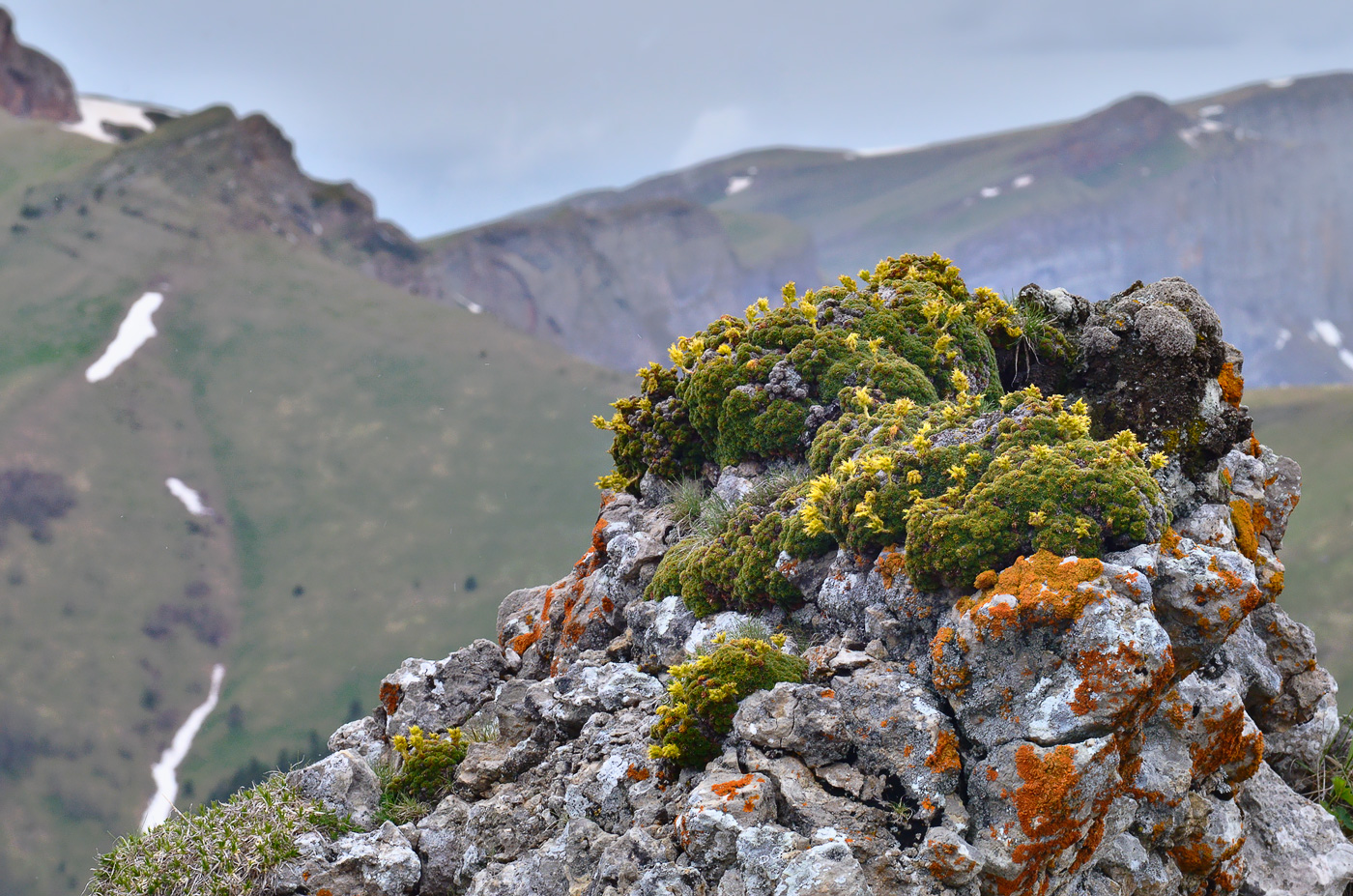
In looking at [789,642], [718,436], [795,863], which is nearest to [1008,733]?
[795,863]

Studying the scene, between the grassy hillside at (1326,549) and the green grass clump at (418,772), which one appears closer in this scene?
the green grass clump at (418,772)

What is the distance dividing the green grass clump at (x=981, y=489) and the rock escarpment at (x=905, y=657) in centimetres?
3

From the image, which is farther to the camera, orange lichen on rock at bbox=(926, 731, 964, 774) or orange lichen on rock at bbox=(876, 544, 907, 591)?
orange lichen on rock at bbox=(876, 544, 907, 591)

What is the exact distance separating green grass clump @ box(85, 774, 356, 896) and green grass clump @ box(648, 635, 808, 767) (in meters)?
3.69

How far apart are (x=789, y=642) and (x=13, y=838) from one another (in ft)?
510

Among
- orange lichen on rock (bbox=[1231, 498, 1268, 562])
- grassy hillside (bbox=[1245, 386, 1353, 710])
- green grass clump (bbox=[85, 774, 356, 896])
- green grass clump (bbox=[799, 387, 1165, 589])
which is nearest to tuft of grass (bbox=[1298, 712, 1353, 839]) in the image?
orange lichen on rock (bbox=[1231, 498, 1268, 562])

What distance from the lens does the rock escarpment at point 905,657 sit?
25.1 feet

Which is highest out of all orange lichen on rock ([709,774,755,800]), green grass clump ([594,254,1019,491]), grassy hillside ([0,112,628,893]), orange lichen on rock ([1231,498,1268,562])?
green grass clump ([594,254,1019,491])

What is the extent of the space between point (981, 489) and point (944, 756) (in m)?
2.32

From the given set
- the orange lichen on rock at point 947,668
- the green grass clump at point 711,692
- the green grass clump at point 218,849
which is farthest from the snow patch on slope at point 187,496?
the orange lichen on rock at point 947,668

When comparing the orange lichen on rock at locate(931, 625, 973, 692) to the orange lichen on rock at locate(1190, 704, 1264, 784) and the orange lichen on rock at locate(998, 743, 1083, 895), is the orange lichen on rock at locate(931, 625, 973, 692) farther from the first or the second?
the orange lichen on rock at locate(1190, 704, 1264, 784)

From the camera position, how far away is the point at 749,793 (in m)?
7.75

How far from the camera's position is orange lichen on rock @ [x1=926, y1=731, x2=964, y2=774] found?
7.81m

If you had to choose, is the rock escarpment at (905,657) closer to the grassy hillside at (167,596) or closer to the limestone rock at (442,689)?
the limestone rock at (442,689)
